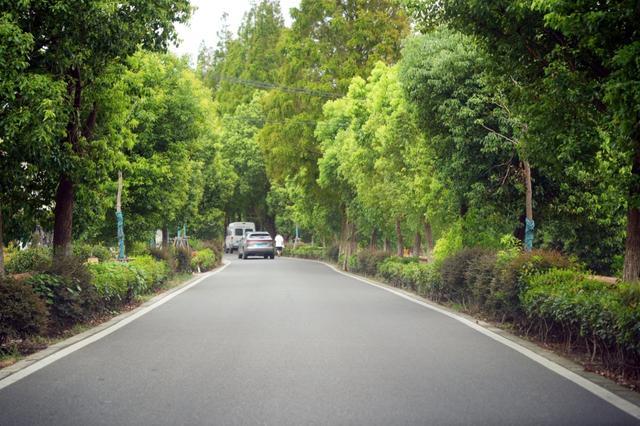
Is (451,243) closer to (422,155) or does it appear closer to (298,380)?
(422,155)

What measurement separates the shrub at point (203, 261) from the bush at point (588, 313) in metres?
22.5

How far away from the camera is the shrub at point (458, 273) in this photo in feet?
51.5

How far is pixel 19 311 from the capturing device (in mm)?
9602

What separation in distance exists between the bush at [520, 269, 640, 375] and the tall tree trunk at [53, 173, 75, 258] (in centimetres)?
891

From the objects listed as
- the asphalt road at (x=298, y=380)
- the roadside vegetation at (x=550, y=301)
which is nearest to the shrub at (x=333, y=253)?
the roadside vegetation at (x=550, y=301)

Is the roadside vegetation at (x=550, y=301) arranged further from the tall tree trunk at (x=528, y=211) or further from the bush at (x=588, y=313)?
the tall tree trunk at (x=528, y=211)

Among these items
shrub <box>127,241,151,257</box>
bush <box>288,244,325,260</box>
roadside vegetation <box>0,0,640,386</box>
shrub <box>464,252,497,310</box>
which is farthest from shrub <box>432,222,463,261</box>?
bush <box>288,244,325,260</box>

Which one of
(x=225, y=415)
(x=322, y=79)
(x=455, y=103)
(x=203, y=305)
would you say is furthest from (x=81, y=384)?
(x=322, y=79)

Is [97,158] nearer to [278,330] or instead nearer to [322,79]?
[278,330]

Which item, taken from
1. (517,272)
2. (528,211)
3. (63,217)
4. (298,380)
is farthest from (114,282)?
(528,211)

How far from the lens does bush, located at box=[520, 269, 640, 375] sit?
770 centimetres

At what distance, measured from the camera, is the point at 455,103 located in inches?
661

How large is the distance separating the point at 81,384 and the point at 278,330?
470 centimetres

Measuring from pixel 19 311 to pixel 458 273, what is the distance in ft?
30.2
